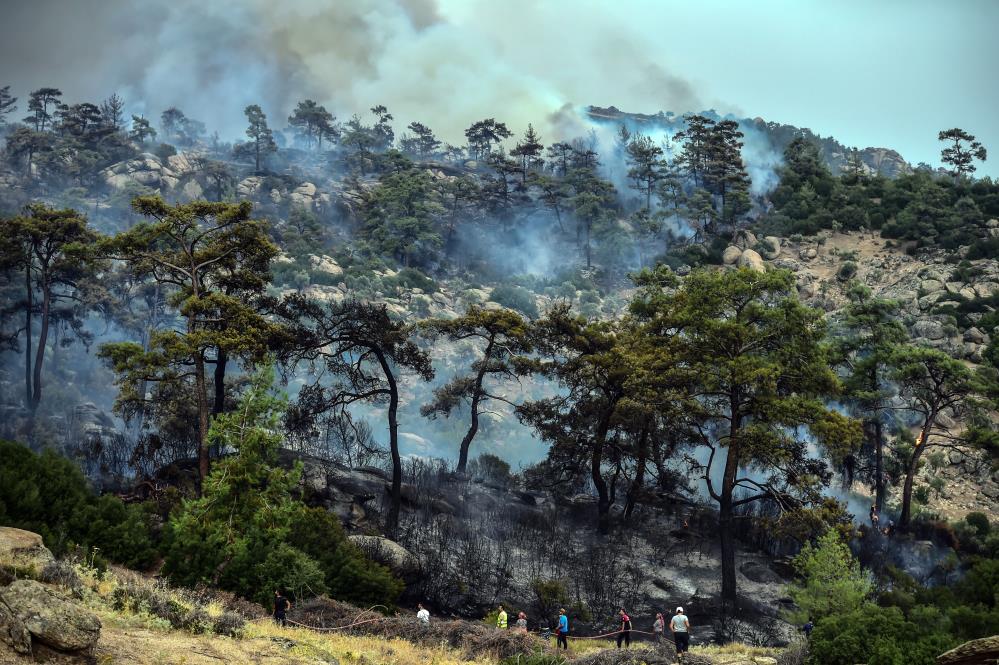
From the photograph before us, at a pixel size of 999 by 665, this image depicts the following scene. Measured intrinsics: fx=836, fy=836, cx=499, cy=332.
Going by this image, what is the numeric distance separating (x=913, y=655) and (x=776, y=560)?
16223 millimetres

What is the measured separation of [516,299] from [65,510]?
5192 centimetres

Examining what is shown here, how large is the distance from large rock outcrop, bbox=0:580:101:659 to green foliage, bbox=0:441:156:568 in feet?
29.6

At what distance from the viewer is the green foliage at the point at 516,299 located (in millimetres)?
70669

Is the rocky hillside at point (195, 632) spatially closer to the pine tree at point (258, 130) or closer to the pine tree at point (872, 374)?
the pine tree at point (872, 374)

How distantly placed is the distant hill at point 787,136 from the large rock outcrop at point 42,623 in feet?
422

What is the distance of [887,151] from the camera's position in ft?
652

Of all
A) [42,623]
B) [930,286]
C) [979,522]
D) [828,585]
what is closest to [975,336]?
[930,286]

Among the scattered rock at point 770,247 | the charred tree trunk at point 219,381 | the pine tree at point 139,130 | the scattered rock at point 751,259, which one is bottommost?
the charred tree trunk at point 219,381

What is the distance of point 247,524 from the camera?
22.5 m

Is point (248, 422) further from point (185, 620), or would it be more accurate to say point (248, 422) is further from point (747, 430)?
point (747, 430)

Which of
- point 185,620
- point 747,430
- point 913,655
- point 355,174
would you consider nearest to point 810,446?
point 747,430

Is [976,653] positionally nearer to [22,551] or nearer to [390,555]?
[22,551]

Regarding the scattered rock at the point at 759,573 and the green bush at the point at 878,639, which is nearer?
the green bush at the point at 878,639

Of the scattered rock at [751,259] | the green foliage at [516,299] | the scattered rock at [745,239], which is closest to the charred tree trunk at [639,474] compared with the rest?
the green foliage at [516,299]
